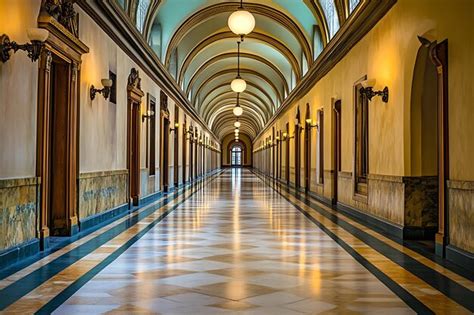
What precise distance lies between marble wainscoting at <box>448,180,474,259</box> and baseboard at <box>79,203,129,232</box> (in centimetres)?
558

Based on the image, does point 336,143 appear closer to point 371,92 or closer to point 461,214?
point 371,92

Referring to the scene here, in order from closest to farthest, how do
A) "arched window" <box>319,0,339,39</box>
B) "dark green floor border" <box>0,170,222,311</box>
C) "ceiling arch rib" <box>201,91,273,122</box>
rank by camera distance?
"dark green floor border" <box>0,170,222,311</box> → "arched window" <box>319,0,339,39</box> → "ceiling arch rib" <box>201,91,273,122</box>

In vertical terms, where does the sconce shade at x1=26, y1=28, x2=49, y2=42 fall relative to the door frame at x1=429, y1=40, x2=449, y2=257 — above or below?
above

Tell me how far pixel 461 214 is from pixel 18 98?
16.8ft

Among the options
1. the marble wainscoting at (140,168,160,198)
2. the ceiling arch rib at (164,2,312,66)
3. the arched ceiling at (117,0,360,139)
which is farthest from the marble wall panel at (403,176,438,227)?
the ceiling arch rib at (164,2,312,66)

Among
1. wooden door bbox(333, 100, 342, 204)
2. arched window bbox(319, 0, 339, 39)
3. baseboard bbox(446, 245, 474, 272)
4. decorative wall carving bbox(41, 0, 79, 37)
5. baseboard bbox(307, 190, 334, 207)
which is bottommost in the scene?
baseboard bbox(446, 245, 474, 272)

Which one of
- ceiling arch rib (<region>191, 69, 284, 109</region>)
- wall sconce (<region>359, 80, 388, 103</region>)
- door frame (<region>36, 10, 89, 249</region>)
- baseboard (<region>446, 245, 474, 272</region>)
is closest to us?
baseboard (<region>446, 245, 474, 272</region>)

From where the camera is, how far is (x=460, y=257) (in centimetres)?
590

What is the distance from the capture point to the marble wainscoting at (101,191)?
896 cm

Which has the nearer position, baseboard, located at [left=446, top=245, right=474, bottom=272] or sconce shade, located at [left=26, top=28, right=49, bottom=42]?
baseboard, located at [left=446, top=245, right=474, bottom=272]

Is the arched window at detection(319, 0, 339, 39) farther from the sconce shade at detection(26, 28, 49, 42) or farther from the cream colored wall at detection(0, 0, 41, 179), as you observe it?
the sconce shade at detection(26, 28, 49, 42)

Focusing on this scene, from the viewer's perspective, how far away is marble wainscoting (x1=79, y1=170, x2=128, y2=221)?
896 centimetres

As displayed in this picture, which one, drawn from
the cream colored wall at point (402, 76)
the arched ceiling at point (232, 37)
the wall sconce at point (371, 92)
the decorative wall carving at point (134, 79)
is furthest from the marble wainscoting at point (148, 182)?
the wall sconce at point (371, 92)

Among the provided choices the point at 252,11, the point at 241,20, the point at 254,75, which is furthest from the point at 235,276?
the point at 254,75
